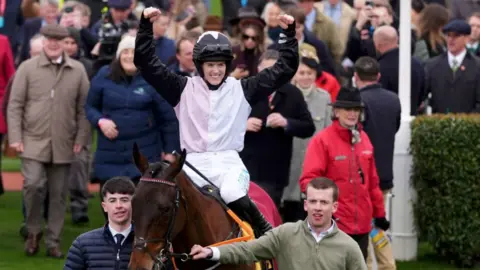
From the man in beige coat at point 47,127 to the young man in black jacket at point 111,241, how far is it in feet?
14.1

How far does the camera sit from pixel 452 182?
12.1 meters

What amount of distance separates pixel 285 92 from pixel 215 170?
151 inches

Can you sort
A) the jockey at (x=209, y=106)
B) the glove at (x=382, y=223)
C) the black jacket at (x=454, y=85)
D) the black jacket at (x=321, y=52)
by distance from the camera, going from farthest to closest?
the black jacket at (x=321, y=52)
the black jacket at (x=454, y=85)
the glove at (x=382, y=223)
the jockey at (x=209, y=106)

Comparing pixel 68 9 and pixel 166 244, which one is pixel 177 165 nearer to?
pixel 166 244

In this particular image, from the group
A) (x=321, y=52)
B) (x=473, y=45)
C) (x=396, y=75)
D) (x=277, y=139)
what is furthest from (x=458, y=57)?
(x=277, y=139)

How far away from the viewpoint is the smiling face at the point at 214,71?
8102 mm

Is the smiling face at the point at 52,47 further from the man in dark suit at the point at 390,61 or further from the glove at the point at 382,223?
the glove at the point at 382,223

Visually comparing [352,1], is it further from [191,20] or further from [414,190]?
[414,190]

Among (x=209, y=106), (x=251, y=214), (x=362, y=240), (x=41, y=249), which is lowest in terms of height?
(x=41, y=249)

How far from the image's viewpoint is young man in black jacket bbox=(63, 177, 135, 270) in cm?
785

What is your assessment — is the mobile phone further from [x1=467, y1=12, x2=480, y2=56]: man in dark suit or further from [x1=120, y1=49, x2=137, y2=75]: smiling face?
[x1=467, y1=12, x2=480, y2=56]: man in dark suit

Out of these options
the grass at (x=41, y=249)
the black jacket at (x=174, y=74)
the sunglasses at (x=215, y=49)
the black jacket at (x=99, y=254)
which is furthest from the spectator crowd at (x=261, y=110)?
the black jacket at (x=99, y=254)

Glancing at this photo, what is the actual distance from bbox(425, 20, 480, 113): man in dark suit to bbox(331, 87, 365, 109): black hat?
3659 mm

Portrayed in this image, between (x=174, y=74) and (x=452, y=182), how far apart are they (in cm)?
476
